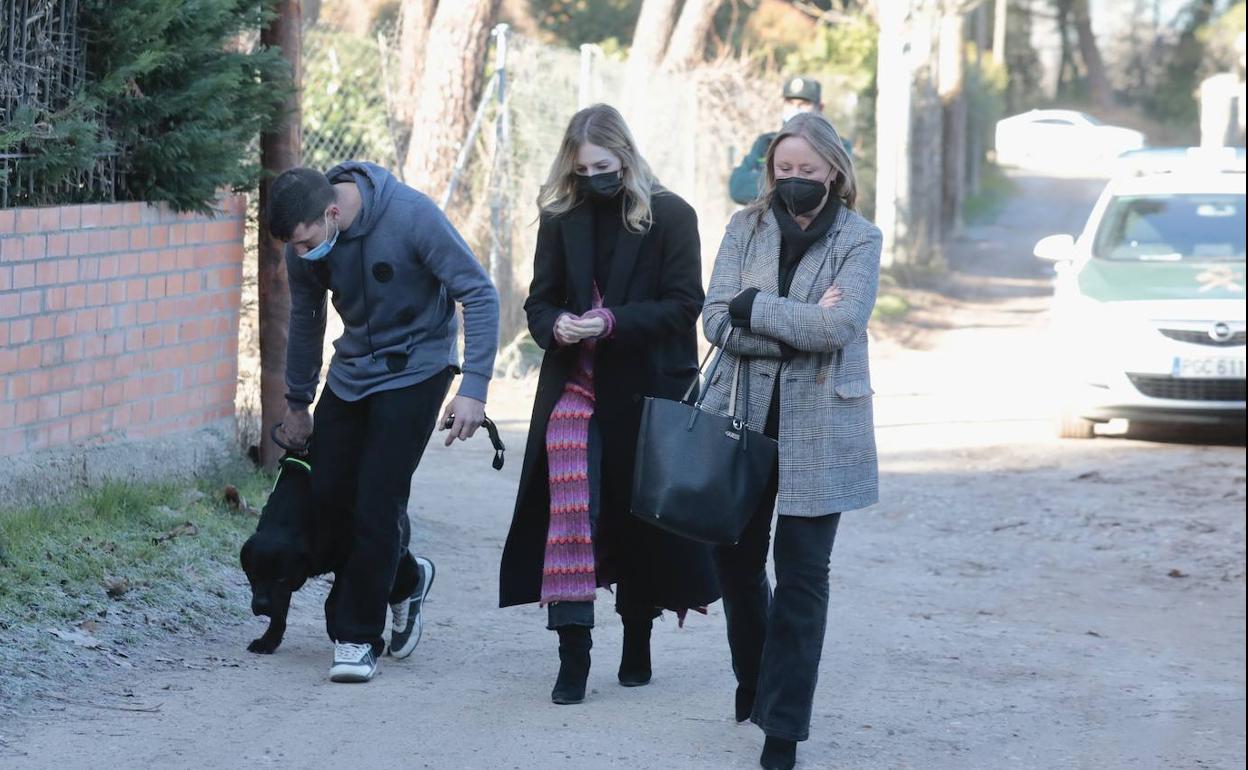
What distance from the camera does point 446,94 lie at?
12539 mm

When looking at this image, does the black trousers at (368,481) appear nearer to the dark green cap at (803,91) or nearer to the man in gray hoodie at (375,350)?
the man in gray hoodie at (375,350)

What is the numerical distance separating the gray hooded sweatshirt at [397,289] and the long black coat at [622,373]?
7.6 inches

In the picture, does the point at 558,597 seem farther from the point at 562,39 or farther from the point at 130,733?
the point at 562,39

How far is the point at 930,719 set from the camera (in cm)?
520

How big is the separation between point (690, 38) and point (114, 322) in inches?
522

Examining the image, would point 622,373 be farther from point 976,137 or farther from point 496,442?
point 976,137

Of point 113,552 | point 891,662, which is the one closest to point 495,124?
point 113,552

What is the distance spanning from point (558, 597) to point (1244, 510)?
16.7 ft

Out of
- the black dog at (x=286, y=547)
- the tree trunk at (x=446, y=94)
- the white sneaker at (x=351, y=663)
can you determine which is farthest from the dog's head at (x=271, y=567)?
the tree trunk at (x=446, y=94)

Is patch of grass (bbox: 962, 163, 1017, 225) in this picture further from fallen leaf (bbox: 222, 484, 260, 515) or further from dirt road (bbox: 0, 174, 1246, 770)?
fallen leaf (bbox: 222, 484, 260, 515)

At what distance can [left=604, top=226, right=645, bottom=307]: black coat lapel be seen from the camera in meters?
5.00

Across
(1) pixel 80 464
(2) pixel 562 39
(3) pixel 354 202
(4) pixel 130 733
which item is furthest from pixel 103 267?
(2) pixel 562 39

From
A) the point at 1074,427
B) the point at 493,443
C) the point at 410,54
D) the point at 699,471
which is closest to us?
the point at 699,471

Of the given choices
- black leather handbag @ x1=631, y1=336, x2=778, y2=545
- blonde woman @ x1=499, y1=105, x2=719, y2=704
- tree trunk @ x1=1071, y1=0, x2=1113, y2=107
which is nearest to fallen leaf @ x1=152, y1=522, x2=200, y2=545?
blonde woman @ x1=499, y1=105, x2=719, y2=704
